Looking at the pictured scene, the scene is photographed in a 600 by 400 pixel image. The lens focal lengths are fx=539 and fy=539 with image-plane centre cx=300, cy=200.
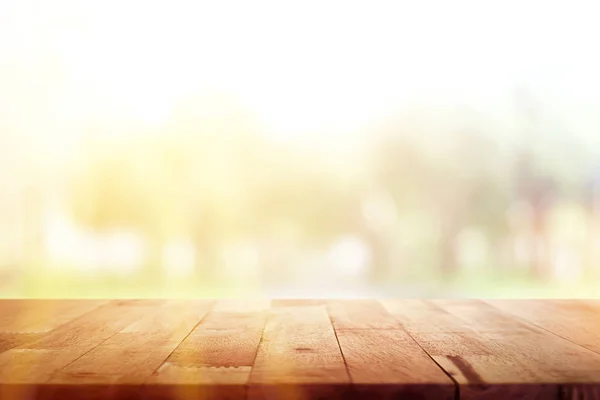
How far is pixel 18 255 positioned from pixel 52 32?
0.75 m

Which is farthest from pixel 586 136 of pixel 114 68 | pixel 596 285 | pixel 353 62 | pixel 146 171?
pixel 114 68

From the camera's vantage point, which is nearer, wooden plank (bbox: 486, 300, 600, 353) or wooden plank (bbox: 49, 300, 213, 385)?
wooden plank (bbox: 49, 300, 213, 385)

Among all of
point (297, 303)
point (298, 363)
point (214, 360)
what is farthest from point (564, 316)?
point (214, 360)

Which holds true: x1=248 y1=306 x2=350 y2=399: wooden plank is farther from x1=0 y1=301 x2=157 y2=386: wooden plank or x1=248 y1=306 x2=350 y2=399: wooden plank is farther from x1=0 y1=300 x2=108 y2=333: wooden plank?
x1=0 y1=300 x2=108 y2=333: wooden plank

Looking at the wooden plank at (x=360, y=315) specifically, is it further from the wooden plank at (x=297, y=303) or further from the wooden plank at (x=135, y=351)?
the wooden plank at (x=135, y=351)

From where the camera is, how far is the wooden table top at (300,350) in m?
0.81

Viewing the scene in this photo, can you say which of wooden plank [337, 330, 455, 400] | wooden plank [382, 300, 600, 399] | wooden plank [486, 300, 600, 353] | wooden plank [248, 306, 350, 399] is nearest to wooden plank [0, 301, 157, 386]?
wooden plank [248, 306, 350, 399]

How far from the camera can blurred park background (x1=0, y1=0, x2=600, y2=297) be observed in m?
1.78

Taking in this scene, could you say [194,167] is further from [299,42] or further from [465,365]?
[465,365]

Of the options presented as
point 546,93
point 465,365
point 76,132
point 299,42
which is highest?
point 299,42

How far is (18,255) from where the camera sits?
181 cm

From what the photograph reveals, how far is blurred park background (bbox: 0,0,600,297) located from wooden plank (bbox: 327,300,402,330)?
27cm

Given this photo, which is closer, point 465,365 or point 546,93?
point 465,365

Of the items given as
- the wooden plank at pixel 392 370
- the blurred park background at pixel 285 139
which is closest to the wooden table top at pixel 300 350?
the wooden plank at pixel 392 370
